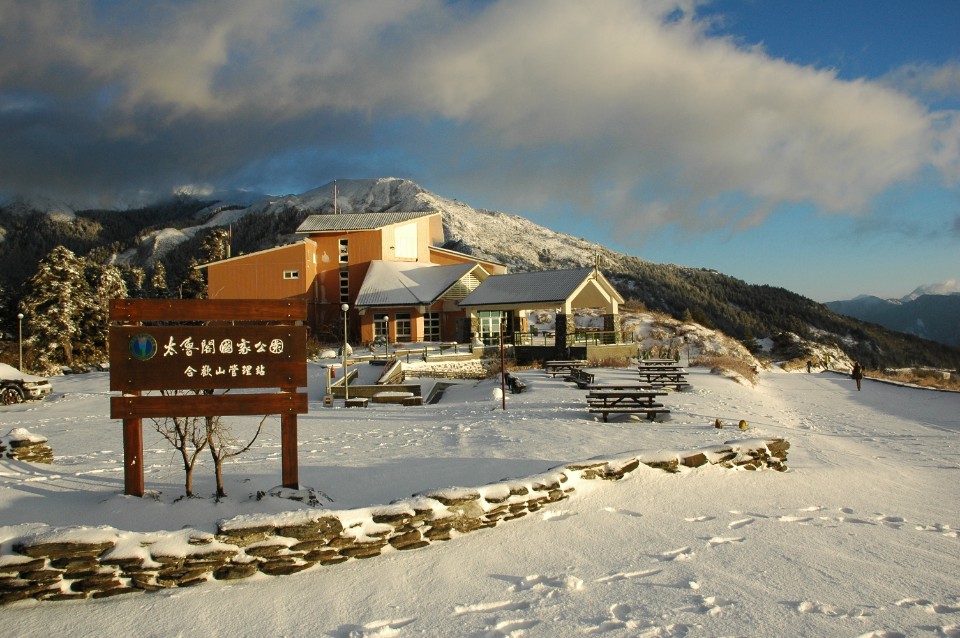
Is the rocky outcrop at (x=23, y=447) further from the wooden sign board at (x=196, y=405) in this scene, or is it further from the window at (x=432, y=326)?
the window at (x=432, y=326)

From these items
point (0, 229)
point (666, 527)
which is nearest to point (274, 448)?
point (666, 527)

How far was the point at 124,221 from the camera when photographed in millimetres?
141750

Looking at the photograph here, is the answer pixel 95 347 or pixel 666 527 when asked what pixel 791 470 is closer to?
pixel 666 527

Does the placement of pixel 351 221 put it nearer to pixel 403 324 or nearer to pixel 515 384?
pixel 403 324

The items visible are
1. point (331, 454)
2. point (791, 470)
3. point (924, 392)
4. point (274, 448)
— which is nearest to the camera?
point (791, 470)

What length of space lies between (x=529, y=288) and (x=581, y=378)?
13.9m

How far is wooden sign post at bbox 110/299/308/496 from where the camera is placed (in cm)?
654

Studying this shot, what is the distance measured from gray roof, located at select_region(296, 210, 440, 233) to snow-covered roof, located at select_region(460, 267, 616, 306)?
33.1 feet

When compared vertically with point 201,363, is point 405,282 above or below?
above

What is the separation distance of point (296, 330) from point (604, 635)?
14.9 ft

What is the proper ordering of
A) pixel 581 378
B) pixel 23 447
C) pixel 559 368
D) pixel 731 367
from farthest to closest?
pixel 731 367 → pixel 559 368 → pixel 581 378 → pixel 23 447

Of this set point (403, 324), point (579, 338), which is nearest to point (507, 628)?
point (579, 338)

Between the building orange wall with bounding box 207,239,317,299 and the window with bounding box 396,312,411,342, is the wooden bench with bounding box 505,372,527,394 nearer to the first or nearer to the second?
the window with bounding box 396,312,411,342

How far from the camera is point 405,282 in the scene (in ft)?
126
